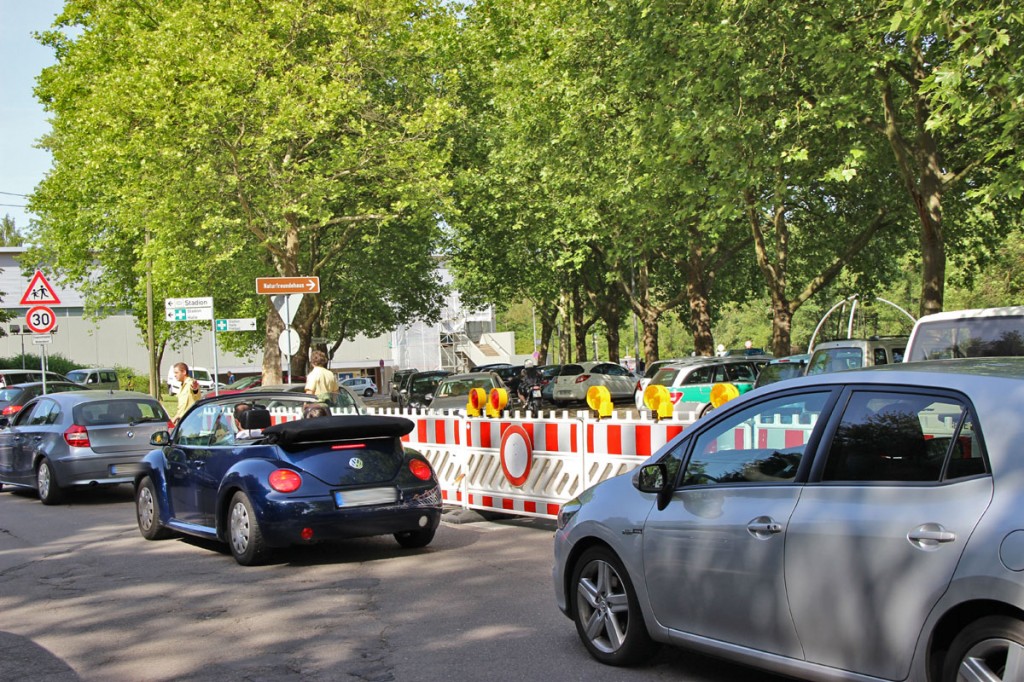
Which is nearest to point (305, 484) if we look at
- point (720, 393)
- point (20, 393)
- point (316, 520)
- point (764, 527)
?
point (316, 520)

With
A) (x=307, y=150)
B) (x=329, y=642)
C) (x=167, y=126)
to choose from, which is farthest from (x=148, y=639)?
(x=307, y=150)

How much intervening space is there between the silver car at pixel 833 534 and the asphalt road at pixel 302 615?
2.03 feet

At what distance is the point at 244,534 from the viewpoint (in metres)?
9.40

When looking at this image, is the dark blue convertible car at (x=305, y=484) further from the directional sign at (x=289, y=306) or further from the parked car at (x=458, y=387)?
the parked car at (x=458, y=387)

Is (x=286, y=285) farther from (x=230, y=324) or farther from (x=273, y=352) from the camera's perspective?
(x=273, y=352)

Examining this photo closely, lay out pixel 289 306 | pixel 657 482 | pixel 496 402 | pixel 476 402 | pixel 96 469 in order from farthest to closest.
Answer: pixel 289 306 < pixel 96 469 < pixel 476 402 < pixel 496 402 < pixel 657 482

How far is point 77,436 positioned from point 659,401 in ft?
28.6

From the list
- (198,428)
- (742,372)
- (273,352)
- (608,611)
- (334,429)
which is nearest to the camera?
(608,611)

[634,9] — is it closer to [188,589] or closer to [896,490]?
[188,589]

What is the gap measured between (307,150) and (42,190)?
1427 centimetres

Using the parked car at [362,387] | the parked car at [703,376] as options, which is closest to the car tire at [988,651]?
the parked car at [703,376]

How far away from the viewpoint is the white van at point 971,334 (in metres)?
11.3

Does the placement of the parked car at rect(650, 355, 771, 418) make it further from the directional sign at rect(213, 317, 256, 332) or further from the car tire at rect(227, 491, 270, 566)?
the car tire at rect(227, 491, 270, 566)

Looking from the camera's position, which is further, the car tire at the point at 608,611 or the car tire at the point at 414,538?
the car tire at the point at 414,538
